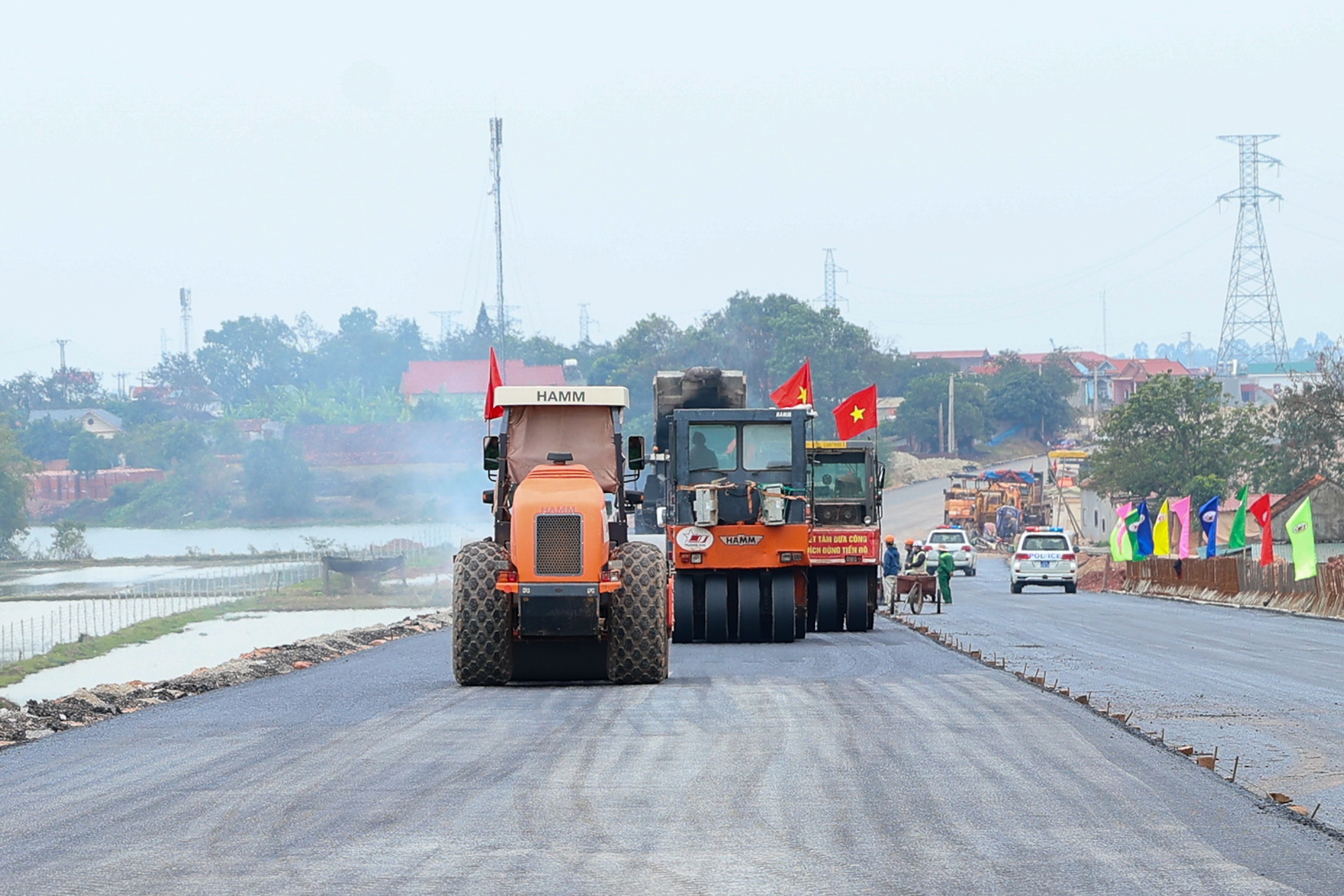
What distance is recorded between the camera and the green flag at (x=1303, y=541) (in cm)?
3612

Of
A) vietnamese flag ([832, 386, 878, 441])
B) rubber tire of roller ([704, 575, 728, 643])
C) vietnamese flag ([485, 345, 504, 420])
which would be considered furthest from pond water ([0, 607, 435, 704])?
vietnamese flag ([485, 345, 504, 420])

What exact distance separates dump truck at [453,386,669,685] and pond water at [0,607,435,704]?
54.0 feet

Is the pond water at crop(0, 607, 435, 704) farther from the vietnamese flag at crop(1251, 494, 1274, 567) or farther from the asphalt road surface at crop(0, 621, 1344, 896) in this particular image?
the vietnamese flag at crop(1251, 494, 1274, 567)

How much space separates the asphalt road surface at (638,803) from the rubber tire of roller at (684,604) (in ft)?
31.9

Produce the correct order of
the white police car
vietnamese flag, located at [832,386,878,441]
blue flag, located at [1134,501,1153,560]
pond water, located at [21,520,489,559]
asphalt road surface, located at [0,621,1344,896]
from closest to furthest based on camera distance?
1. asphalt road surface, located at [0,621,1344,896]
2. vietnamese flag, located at [832,386,878,441]
3. the white police car
4. blue flag, located at [1134,501,1153,560]
5. pond water, located at [21,520,489,559]

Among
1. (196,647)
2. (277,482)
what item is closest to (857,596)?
(196,647)

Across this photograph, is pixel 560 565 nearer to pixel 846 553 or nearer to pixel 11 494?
pixel 846 553

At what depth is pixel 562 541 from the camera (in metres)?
17.4

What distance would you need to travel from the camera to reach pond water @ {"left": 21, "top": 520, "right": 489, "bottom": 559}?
100 m

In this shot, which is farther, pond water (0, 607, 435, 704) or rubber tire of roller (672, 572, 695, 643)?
pond water (0, 607, 435, 704)

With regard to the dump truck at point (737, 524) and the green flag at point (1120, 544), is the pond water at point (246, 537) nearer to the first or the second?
the green flag at point (1120, 544)

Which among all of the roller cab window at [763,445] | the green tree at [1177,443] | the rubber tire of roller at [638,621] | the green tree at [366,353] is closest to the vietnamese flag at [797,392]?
the roller cab window at [763,445]

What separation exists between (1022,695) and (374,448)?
106984mm

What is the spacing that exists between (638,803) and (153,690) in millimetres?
10760
